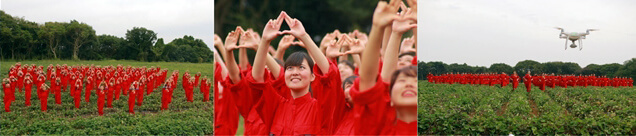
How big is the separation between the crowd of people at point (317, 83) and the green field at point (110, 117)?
4.46m

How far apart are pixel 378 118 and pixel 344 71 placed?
16.0 inches

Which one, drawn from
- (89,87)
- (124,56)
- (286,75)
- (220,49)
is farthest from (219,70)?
(89,87)

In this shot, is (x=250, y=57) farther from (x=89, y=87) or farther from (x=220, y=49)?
(x=89, y=87)

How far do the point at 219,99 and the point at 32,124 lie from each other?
9.96 meters

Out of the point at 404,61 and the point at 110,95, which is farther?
the point at 110,95

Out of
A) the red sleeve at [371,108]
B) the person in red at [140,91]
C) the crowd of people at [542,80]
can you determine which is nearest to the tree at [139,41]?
the person in red at [140,91]

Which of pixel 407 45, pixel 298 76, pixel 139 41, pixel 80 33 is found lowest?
pixel 298 76

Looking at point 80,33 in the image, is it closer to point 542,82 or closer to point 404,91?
point 404,91

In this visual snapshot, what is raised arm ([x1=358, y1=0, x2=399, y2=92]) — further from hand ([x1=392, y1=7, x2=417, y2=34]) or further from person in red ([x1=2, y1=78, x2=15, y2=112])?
person in red ([x1=2, y1=78, x2=15, y2=112])

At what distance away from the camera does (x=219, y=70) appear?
288 cm

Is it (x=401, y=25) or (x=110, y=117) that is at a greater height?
(x=401, y=25)

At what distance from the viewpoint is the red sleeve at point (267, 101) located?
2820 millimetres

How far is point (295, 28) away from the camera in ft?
8.78

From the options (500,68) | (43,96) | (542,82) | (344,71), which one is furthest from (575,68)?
(344,71)
